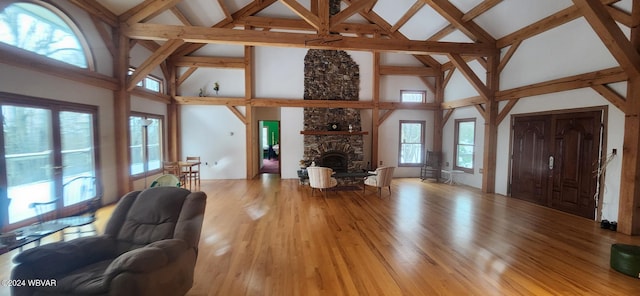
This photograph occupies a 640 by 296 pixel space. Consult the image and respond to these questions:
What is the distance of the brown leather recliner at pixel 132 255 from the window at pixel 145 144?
3.93m

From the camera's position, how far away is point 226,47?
7789 millimetres

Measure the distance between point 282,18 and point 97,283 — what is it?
7766 millimetres

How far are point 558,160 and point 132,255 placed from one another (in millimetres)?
6708

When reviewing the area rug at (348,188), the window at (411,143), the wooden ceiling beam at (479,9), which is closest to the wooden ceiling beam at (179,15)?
the area rug at (348,188)

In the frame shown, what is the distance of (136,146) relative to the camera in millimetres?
6285

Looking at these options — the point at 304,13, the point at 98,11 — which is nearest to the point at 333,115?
the point at 304,13

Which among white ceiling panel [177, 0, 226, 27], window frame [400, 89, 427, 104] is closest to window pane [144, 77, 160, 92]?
white ceiling panel [177, 0, 226, 27]

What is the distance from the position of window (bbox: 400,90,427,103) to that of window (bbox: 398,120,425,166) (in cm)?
→ 71

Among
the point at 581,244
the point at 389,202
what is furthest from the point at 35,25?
the point at 581,244

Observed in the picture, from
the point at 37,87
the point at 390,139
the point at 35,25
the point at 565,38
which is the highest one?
the point at 565,38

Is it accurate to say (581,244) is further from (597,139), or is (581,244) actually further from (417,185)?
(417,185)

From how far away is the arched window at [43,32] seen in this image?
327cm

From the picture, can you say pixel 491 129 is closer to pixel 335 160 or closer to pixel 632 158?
pixel 632 158

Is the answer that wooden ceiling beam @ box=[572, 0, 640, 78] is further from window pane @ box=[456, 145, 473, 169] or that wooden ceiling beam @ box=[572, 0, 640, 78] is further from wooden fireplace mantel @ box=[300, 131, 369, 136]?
wooden fireplace mantel @ box=[300, 131, 369, 136]
